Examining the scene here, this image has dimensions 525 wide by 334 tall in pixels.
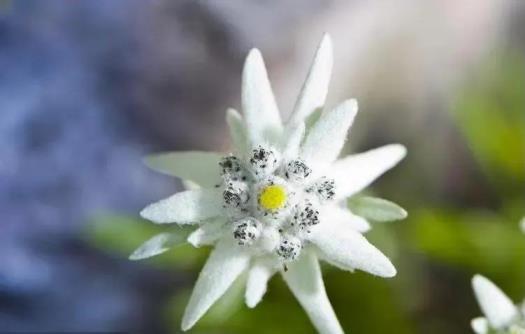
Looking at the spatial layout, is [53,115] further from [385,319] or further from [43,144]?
[385,319]

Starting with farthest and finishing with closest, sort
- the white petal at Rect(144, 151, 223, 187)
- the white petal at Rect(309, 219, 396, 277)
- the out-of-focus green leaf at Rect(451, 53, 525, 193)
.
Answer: the out-of-focus green leaf at Rect(451, 53, 525, 193)
the white petal at Rect(144, 151, 223, 187)
the white petal at Rect(309, 219, 396, 277)

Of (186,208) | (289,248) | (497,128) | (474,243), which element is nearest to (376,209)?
(289,248)

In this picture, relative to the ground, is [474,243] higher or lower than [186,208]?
higher

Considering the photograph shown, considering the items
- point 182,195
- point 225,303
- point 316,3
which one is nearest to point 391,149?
point 182,195

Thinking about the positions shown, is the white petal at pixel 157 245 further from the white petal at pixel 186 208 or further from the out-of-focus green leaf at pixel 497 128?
the out-of-focus green leaf at pixel 497 128

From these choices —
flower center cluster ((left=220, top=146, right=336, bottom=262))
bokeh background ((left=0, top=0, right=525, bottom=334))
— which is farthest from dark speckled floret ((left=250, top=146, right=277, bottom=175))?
bokeh background ((left=0, top=0, right=525, bottom=334))

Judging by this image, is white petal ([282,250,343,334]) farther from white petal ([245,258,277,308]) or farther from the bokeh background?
the bokeh background

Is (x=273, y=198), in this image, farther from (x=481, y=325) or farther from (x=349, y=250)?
(x=481, y=325)

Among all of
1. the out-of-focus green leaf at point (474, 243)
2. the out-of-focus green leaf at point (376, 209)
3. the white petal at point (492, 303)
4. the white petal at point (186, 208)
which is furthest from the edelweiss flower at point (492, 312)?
the out-of-focus green leaf at point (474, 243)
